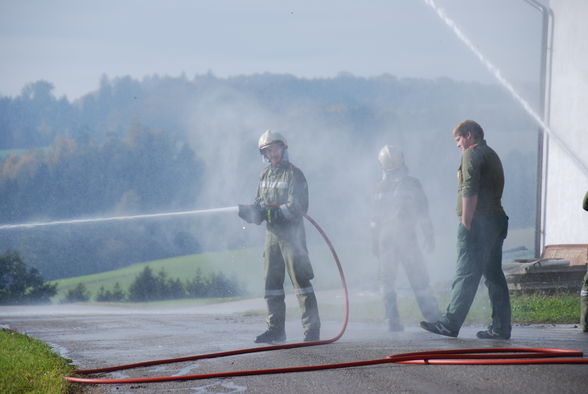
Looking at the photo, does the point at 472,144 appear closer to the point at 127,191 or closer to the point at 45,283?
the point at 45,283

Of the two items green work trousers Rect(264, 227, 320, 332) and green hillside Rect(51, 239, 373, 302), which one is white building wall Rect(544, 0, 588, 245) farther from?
green hillside Rect(51, 239, 373, 302)

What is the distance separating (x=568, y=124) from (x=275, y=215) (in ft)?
25.6

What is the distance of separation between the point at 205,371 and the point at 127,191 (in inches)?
855

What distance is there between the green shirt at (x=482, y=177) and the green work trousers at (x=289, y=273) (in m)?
1.42

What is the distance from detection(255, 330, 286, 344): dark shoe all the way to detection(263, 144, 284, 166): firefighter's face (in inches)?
59.1

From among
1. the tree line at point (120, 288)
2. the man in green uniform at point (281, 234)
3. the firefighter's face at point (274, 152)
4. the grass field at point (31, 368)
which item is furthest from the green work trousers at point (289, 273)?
the tree line at point (120, 288)

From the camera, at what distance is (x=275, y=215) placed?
670cm

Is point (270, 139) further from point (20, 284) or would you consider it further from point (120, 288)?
point (120, 288)

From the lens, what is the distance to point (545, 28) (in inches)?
524

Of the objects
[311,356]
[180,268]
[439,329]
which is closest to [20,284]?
[180,268]

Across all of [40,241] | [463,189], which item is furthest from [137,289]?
[463,189]

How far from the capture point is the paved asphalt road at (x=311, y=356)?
4.39m

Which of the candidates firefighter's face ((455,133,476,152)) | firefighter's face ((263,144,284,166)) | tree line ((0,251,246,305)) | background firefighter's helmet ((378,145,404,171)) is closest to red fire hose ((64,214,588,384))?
firefighter's face ((455,133,476,152))

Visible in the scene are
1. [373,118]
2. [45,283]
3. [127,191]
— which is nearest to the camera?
[45,283]
